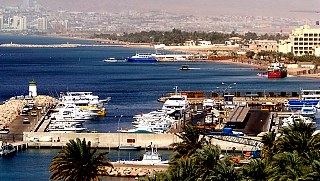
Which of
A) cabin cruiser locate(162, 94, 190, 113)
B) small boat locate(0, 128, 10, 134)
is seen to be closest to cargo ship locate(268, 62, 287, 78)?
cabin cruiser locate(162, 94, 190, 113)

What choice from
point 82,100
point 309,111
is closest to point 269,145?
point 309,111

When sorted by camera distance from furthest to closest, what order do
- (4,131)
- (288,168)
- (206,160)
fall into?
(4,131) → (206,160) → (288,168)

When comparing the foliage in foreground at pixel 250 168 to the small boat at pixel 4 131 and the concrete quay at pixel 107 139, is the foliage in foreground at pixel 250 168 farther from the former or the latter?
the small boat at pixel 4 131

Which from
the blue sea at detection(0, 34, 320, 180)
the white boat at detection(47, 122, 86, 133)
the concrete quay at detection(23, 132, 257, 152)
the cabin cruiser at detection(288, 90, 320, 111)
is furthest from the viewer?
the cabin cruiser at detection(288, 90, 320, 111)

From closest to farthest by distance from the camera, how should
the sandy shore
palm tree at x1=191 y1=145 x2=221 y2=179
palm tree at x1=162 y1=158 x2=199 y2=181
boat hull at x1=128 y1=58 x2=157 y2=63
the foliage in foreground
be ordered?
1. palm tree at x1=162 y1=158 x2=199 y2=181
2. the foliage in foreground
3. palm tree at x1=191 y1=145 x2=221 y2=179
4. the sandy shore
5. boat hull at x1=128 y1=58 x2=157 y2=63

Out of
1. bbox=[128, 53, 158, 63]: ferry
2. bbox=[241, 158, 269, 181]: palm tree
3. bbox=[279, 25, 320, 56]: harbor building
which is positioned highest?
bbox=[279, 25, 320, 56]: harbor building

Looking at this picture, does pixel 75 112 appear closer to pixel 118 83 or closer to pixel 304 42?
pixel 118 83

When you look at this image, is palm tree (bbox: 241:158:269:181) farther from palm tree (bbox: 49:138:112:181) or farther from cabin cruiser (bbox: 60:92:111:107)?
cabin cruiser (bbox: 60:92:111:107)
